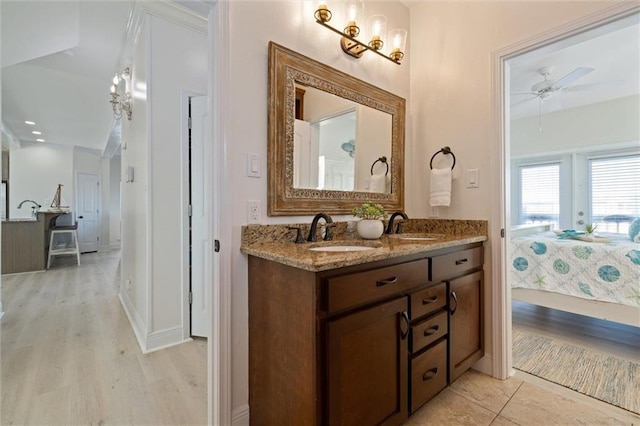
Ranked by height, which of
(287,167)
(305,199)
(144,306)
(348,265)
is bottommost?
(144,306)

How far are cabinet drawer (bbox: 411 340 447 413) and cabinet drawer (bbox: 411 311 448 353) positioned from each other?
1.9 inches

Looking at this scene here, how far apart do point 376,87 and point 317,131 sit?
0.65 m

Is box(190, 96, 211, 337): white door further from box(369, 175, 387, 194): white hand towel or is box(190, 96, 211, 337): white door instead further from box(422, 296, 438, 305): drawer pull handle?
box(422, 296, 438, 305): drawer pull handle

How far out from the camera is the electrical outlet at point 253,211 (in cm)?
147

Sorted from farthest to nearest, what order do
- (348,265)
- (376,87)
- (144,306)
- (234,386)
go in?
(144,306)
(376,87)
(234,386)
(348,265)

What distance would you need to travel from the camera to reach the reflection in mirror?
1.73m

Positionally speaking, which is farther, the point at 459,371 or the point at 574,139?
the point at 574,139

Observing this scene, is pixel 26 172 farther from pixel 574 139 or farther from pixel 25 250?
pixel 574 139

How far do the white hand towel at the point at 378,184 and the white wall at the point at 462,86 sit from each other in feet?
1.03

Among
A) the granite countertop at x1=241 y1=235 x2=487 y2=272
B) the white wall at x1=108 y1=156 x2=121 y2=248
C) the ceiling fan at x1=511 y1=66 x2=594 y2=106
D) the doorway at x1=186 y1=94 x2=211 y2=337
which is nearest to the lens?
the granite countertop at x1=241 y1=235 x2=487 y2=272

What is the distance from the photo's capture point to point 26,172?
6.89 m

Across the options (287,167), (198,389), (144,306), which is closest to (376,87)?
(287,167)

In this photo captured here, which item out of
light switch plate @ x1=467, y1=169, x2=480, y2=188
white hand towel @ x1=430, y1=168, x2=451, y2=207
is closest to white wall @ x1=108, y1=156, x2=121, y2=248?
white hand towel @ x1=430, y1=168, x2=451, y2=207

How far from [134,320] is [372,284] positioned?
8.31 feet
